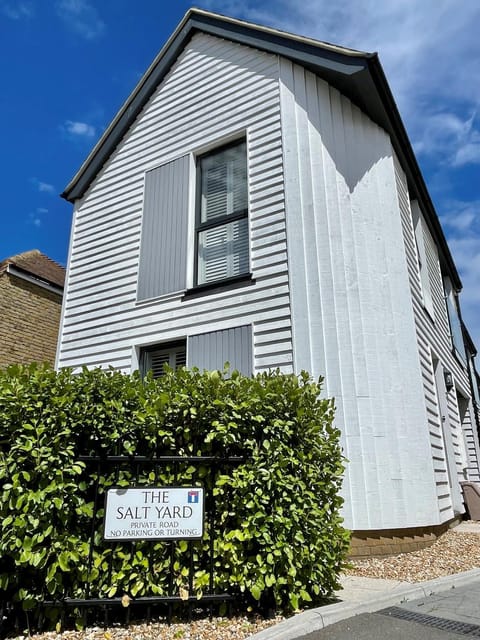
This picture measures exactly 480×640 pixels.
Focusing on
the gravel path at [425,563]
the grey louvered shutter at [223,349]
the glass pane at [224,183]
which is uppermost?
the glass pane at [224,183]

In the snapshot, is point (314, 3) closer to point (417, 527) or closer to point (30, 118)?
point (30, 118)

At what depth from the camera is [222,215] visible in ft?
25.8

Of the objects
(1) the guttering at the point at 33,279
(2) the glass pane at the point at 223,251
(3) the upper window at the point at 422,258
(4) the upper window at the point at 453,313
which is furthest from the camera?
(1) the guttering at the point at 33,279

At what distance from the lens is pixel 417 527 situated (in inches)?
217

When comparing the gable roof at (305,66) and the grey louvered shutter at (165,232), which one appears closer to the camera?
the gable roof at (305,66)

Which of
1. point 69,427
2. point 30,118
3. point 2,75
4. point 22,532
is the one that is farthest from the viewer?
point 30,118

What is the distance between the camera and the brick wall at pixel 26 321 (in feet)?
37.9

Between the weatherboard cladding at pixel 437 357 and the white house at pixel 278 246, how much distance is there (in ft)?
0.25

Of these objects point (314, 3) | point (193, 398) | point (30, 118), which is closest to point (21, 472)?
point (193, 398)

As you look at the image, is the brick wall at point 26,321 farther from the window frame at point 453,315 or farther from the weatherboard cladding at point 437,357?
the window frame at point 453,315

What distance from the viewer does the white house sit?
588 cm

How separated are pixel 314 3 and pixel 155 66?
3869 millimetres

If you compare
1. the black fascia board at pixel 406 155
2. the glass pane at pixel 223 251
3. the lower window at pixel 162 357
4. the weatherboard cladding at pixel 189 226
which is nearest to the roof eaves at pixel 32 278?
the weatherboard cladding at pixel 189 226

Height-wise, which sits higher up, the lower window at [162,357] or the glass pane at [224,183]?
the glass pane at [224,183]
